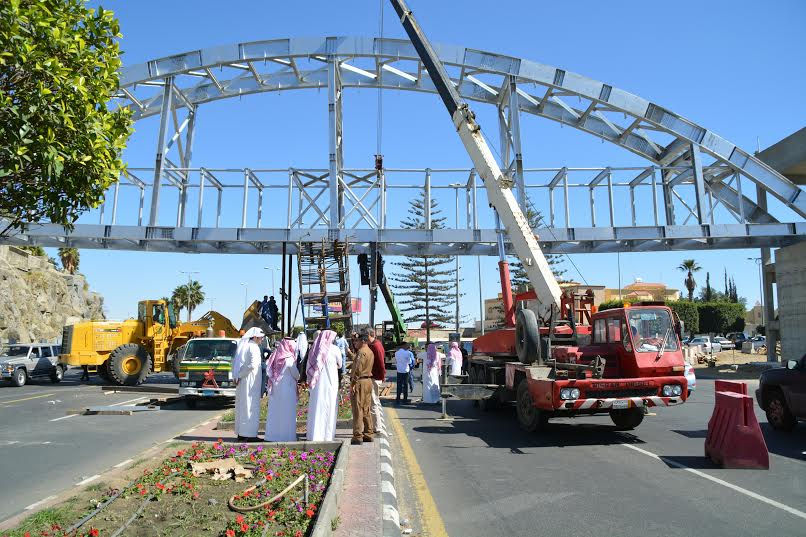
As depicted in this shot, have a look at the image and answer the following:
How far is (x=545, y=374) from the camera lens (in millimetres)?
10523

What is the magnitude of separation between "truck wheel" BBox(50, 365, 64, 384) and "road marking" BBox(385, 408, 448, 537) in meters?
21.2

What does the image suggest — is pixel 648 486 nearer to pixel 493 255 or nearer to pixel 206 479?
pixel 206 479

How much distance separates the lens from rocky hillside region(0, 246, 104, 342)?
49566 mm

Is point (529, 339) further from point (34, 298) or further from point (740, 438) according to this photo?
point (34, 298)

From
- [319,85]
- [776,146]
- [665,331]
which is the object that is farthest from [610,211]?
[665,331]

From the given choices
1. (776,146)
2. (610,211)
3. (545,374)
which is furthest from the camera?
(776,146)

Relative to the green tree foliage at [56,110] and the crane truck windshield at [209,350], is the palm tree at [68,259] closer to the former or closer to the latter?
the crane truck windshield at [209,350]

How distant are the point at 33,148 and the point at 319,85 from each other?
22.9 metres

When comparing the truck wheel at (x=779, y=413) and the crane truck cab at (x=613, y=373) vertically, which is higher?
the crane truck cab at (x=613, y=373)

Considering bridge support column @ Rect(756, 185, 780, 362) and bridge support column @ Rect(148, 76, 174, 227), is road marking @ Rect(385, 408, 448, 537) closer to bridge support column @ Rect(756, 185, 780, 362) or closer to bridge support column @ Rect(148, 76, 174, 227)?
bridge support column @ Rect(148, 76, 174, 227)

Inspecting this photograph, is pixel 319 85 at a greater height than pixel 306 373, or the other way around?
pixel 319 85

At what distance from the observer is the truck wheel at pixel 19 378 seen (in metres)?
24.9

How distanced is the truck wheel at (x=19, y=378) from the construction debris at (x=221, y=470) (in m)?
22.2

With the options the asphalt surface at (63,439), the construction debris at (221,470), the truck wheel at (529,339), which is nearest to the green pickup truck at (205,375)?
the asphalt surface at (63,439)
